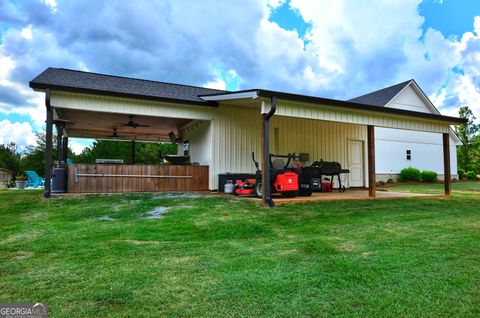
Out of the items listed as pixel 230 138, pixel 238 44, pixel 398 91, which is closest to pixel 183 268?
pixel 230 138

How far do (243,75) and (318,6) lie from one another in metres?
8.43

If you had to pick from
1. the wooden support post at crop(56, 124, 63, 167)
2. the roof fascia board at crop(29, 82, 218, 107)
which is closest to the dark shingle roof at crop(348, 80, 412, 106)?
the roof fascia board at crop(29, 82, 218, 107)

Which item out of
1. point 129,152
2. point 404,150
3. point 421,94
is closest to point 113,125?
point 129,152

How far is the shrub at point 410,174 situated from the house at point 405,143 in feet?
1.05

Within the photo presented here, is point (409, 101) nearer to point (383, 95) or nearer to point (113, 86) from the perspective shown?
point (383, 95)

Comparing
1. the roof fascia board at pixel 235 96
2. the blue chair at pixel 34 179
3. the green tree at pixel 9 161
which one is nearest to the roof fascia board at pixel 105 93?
the roof fascia board at pixel 235 96

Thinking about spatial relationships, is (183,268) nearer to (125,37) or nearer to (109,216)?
(109,216)

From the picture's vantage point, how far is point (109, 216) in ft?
20.5

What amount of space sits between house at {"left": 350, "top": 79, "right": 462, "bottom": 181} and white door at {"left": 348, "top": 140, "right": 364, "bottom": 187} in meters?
4.35

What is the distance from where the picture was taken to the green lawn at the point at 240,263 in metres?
2.44

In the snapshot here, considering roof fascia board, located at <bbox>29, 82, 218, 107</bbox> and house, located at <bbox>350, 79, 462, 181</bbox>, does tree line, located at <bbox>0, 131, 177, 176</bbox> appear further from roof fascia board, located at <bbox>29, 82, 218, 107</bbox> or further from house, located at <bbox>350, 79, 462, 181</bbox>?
house, located at <bbox>350, 79, 462, 181</bbox>

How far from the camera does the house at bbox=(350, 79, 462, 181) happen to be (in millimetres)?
17516

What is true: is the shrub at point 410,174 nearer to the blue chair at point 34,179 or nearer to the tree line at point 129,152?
the tree line at point 129,152

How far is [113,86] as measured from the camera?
9.23m
